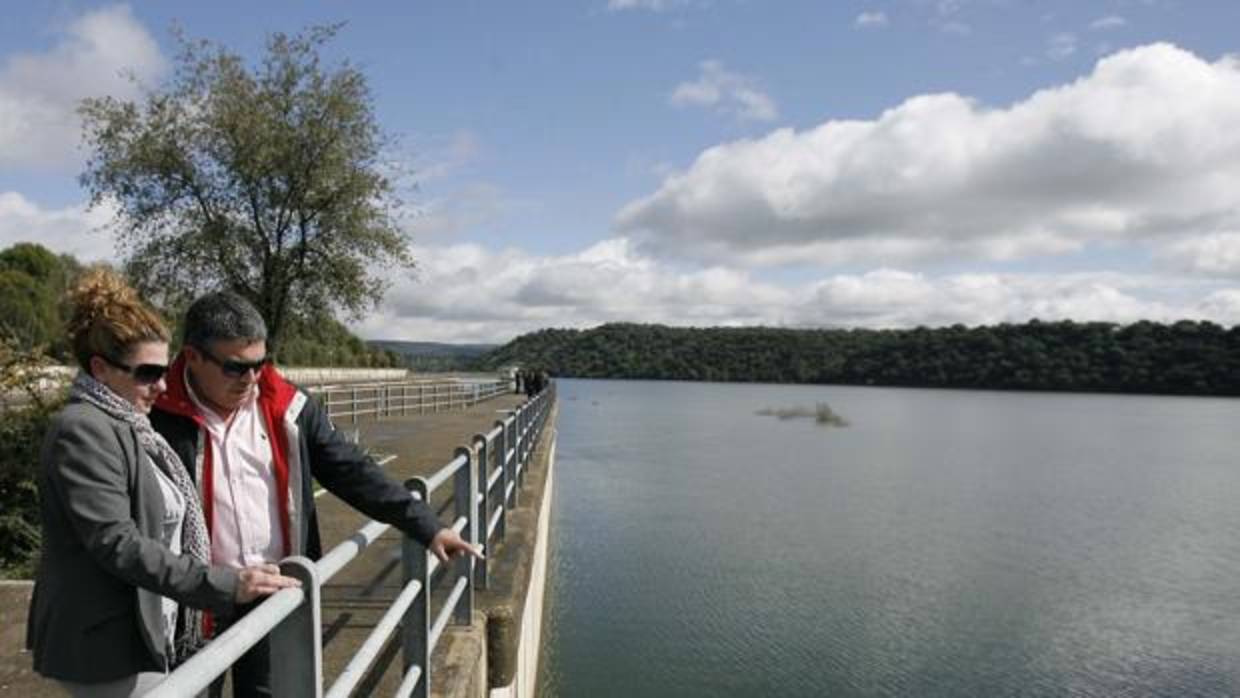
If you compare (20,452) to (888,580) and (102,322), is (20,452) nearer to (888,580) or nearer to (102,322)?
(102,322)

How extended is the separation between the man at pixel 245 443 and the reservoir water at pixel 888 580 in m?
9.17

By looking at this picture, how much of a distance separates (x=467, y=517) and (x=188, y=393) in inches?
104

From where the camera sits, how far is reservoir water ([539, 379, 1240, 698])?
1237 centimetres

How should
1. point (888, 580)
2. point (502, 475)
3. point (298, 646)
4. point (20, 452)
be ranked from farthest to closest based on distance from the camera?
1. point (888, 580)
2. point (20, 452)
3. point (502, 475)
4. point (298, 646)

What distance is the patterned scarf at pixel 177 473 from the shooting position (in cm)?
211

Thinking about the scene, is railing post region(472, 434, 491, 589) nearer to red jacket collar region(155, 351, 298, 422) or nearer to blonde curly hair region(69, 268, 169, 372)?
red jacket collar region(155, 351, 298, 422)

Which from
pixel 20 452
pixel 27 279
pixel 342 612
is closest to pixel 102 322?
pixel 342 612

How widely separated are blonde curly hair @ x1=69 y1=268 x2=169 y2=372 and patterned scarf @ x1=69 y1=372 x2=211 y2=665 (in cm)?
7

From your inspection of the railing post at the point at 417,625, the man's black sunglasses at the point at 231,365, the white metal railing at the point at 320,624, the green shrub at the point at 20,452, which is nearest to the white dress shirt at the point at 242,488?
the man's black sunglasses at the point at 231,365

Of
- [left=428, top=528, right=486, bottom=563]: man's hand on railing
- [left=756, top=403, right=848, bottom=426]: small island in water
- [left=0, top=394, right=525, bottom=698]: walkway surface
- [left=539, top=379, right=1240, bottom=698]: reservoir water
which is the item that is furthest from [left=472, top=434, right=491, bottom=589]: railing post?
[left=756, top=403, right=848, bottom=426]: small island in water

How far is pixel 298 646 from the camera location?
207cm

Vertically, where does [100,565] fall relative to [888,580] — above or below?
above

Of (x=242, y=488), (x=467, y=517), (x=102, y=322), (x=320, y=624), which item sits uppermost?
(x=102, y=322)

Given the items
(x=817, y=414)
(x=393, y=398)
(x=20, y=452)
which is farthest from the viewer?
(x=817, y=414)
